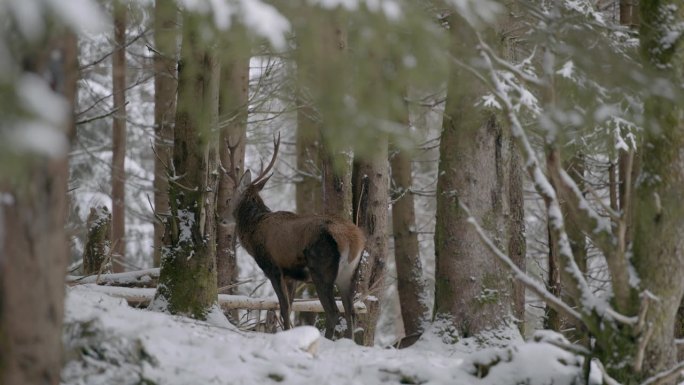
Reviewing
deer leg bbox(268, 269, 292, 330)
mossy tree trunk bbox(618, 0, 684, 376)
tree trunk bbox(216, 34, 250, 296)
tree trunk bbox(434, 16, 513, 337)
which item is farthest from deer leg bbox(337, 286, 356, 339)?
mossy tree trunk bbox(618, 0, 684, 376)

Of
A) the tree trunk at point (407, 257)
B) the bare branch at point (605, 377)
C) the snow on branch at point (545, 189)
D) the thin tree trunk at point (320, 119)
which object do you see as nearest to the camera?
the thin tree trunk at point (320, 119)

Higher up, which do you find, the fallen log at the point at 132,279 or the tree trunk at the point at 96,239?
the tree trunk at the point at 96,239

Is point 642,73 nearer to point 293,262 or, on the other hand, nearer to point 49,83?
point 49,83

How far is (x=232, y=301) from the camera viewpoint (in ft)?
31.9

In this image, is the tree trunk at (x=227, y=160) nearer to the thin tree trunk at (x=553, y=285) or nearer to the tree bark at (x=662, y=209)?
the thin tree trunk at (x=553, y=285)

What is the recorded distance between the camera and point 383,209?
35.6ft

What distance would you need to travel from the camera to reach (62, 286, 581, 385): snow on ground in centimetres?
524

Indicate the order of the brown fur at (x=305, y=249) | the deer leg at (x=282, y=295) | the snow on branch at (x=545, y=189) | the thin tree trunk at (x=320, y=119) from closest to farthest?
1. the thin tree trunk at (x=320, y=119)
2. the snow on branch at (x=545, y=189)
3. the brown fur at (x=305, y=249)
4. the deer leg at (x=282, y=295)

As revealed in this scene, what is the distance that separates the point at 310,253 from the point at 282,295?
0.63 meters

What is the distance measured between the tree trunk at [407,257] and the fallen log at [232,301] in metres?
3.17

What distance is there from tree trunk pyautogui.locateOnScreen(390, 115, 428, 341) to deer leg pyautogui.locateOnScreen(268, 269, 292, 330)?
371 cm

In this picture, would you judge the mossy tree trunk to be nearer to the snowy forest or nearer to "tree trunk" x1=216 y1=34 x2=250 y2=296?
the snowy forest

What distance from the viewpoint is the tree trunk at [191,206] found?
7.78m

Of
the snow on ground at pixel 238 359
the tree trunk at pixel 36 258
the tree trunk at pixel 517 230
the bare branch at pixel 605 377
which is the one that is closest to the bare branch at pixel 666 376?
the bare branch at pixel 605 377
